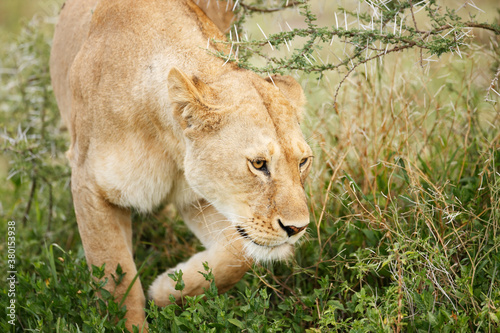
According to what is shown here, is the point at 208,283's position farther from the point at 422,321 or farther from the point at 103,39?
the point at 103,39

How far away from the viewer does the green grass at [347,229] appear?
2.77m

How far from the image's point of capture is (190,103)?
2926 mm

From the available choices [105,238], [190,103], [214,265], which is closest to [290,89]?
[190,103]

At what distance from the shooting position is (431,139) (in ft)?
13.6

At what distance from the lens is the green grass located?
2.77 metres

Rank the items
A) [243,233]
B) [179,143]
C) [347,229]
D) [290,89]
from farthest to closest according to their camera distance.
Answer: [347,229]
[290,89]
[179,143]
[243,233]

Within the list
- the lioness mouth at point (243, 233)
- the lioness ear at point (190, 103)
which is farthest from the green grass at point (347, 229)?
the lioness ear at point (190, 103)

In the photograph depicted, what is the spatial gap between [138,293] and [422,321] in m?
1.60

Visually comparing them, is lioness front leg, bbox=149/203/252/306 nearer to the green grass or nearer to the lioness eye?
the green grass

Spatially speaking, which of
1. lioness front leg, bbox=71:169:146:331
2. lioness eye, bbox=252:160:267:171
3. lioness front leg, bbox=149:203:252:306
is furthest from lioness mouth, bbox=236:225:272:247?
lioness front leg, bbox=71:169:146:331

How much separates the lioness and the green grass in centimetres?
29

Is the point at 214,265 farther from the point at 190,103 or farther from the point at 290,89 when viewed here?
the point at 290,89

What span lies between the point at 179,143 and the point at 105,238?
748 mm

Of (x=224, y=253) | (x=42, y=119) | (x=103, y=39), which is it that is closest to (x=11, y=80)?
(x=42, y=119)
